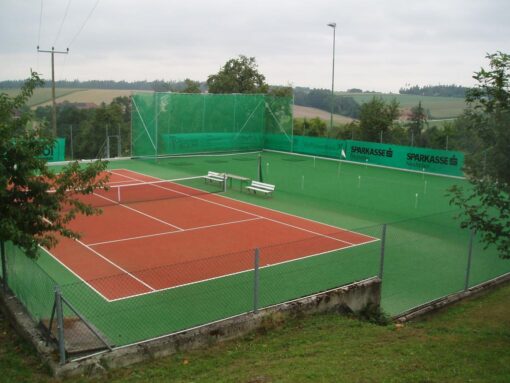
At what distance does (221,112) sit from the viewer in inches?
1561

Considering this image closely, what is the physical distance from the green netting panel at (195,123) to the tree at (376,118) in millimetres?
7842

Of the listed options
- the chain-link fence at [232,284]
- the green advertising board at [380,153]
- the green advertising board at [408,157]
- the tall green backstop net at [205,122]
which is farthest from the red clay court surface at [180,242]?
the tall green backstop net at [205,122]

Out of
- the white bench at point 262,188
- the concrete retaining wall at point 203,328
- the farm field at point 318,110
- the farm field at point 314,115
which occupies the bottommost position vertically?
the concrete retaining wall at point 203,328

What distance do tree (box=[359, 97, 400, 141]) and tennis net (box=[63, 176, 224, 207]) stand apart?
18.4m

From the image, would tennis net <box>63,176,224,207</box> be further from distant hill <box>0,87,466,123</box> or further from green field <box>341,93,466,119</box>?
distant hill <box>0,87,466,123</box>

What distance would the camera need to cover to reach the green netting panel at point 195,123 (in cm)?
3619

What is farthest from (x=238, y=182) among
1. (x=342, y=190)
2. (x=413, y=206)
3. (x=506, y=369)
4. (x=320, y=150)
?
(x=506, y=369)

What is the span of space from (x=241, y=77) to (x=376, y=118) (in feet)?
72.0

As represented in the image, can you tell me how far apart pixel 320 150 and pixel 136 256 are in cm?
2505

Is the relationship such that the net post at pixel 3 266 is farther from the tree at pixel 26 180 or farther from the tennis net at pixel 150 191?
the tennis net at pixel 150 191

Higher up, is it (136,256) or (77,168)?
(77,168)

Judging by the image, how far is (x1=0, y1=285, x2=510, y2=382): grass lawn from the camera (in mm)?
7027

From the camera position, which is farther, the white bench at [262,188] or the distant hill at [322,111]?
the distant hill at [322,111]

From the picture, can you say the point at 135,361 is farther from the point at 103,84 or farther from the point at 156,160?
the point at 103,84
